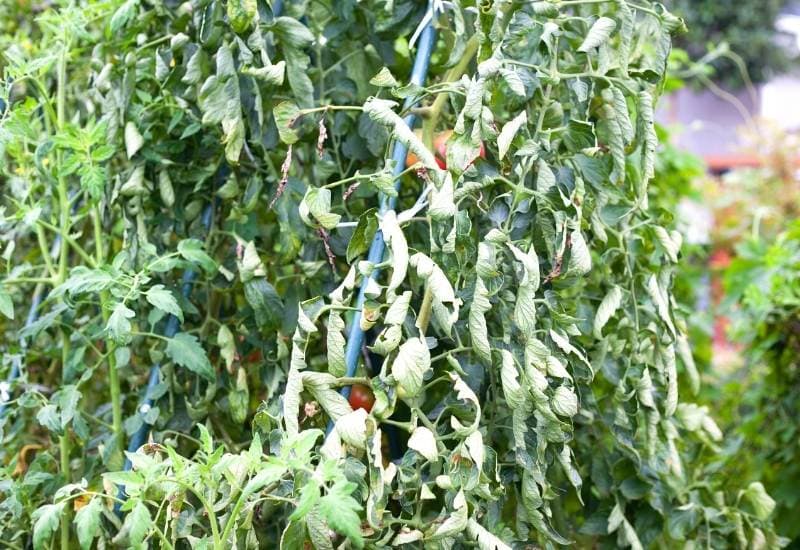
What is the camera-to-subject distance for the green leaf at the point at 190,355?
3.34 ft

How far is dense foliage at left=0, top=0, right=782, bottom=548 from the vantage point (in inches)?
33.4

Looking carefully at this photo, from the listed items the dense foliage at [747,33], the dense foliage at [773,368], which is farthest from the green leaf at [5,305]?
the dense foliage at [747,33]

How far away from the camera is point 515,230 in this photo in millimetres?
971

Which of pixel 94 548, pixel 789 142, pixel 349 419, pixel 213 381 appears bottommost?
pixel 789 142

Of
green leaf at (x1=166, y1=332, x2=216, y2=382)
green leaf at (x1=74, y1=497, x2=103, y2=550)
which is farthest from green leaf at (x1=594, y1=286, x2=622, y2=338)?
green leaf at (x1=74, y1=497, x2=103, y2=550)

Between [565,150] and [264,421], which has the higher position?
[565,150]

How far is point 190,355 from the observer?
3.35 feet

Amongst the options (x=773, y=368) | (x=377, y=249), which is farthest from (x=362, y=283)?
(x=773, y=368)

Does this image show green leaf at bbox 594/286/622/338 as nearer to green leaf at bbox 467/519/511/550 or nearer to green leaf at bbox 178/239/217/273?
green leaf at bbox 467/519/511/550

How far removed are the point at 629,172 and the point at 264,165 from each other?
1.56ft

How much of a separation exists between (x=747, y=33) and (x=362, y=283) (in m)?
10.4

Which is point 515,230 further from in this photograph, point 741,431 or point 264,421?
point 741,431

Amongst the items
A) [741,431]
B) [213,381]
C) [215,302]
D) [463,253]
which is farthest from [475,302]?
[741,431]

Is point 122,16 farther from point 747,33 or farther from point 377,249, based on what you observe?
point 747,33
